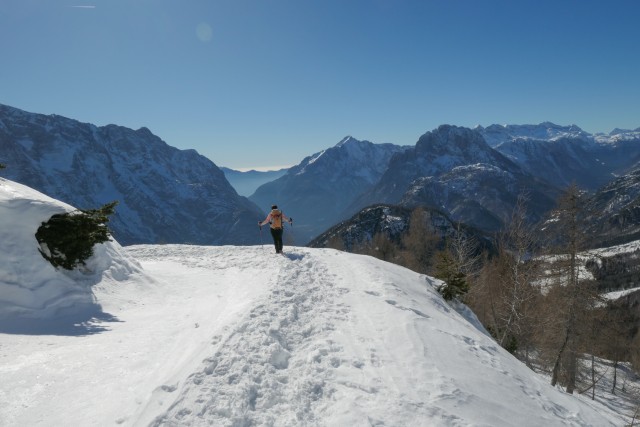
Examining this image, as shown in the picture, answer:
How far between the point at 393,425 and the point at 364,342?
3.00 m

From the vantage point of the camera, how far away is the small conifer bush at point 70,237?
13.4 meters

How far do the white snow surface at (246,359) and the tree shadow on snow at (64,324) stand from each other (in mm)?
50

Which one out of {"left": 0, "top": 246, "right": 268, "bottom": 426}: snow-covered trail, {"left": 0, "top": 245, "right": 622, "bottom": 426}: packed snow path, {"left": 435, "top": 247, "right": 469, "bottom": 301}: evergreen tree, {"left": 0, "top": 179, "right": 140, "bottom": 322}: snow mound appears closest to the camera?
{"left": 0, "top": 246, "right": 268, "bottom": 426}: snow-covered trail

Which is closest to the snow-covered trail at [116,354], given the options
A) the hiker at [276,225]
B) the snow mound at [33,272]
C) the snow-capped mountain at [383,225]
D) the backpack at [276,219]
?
the snow mound at [33,272]

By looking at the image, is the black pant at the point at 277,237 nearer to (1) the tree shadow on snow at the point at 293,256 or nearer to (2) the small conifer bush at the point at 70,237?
(1) the tree shadow on snow at the point at 293,256

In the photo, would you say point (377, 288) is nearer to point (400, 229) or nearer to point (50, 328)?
point (50, 328)

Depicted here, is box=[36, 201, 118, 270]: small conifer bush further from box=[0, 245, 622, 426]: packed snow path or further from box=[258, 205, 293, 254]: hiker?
box=[258, 205, 293, 254]: hiker

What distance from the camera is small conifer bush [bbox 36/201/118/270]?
13.4 metres

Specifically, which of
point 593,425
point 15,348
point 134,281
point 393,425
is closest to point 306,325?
point 393,425

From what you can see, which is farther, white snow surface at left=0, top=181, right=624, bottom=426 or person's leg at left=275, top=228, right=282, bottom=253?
person's leg at left=275, top=228, right=282, bottom=253

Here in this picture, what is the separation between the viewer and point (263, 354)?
8195mm

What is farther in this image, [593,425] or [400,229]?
[400,229]

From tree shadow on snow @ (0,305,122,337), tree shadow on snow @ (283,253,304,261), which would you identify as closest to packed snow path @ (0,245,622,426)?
tree shadow on snow @ (0,305,122,337)

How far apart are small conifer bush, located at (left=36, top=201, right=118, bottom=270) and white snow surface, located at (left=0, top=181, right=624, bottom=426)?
1.50 ft
